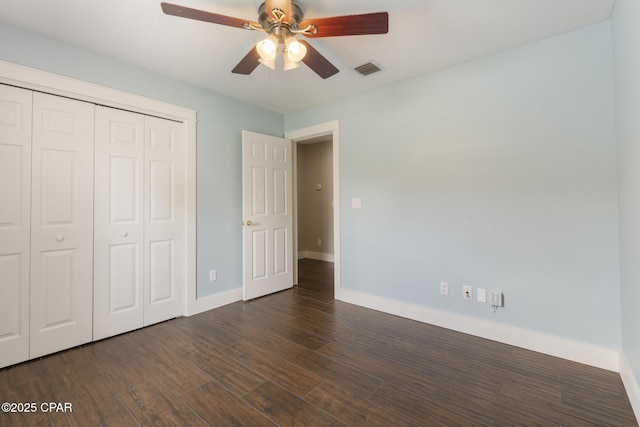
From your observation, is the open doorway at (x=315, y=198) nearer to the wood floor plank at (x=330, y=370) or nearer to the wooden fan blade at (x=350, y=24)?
the wood floor plank at (x=330, y=370)

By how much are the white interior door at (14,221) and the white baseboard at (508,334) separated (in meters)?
3.00

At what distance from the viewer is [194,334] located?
2.49m

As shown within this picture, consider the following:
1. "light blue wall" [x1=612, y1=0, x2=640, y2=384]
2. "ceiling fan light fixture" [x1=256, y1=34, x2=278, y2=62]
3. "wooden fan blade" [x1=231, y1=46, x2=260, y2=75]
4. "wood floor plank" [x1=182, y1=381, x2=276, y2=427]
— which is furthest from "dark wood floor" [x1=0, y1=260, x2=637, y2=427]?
"wooden fan blade" [x1=231, y1=46, x2=260, y2=75]

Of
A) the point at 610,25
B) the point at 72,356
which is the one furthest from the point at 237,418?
the point at 610,25

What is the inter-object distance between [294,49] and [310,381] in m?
2.13

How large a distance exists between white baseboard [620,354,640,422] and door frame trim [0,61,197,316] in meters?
3.41

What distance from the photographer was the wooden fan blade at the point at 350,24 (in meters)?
1.50

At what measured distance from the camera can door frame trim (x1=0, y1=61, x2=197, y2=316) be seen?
202cm

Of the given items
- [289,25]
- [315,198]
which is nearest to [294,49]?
[289,25]

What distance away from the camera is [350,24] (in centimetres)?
156

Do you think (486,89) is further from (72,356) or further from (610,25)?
(72,356)

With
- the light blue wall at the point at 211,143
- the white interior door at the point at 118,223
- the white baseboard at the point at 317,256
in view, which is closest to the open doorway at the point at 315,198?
the white baseboard at the point at 317,256

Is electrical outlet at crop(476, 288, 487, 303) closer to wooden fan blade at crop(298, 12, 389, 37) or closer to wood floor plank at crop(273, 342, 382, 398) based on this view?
wood floor plank at crop(273, 342, 382, 398)

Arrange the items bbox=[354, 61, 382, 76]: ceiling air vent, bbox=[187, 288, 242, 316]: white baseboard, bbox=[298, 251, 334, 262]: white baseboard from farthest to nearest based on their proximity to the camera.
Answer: bbox=[298, 251, 334, 262]: white baseboard < bbox=[187, 288, 242, 316]: white baseboard < bbox=[354, 61, 382, 76]: ceiling air vent
